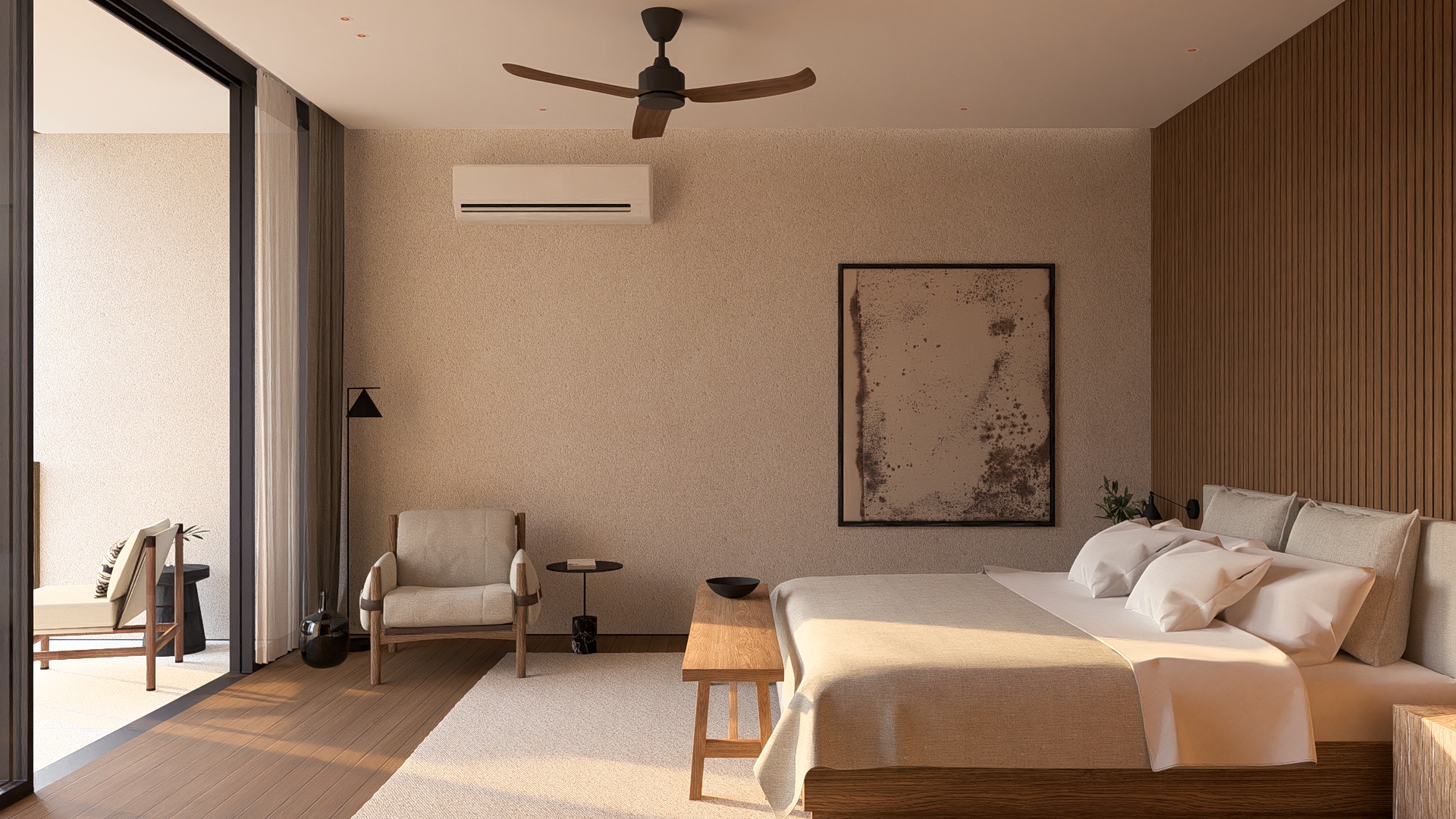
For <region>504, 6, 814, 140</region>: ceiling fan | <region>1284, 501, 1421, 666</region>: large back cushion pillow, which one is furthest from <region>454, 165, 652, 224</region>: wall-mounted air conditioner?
<region>1284, 501, 1421, 666</region>: large back cushion pillow

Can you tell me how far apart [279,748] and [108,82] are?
3452 millimetres

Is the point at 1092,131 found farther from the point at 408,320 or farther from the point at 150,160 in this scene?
the point at 150,160

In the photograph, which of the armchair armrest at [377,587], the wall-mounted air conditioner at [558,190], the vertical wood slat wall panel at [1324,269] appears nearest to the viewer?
the vertical wood slat wall panel at [1324,269]

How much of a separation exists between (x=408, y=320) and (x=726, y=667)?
11.8 ft

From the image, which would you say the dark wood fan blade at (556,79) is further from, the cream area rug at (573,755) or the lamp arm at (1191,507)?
the lamp arm at (1191,507)

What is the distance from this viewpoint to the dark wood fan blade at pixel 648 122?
3.92m

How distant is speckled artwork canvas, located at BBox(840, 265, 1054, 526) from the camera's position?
5.59m

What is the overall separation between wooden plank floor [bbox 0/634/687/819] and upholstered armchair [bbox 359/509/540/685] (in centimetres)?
20

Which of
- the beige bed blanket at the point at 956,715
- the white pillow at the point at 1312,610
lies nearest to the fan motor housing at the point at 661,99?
the beige bed blanket at the point at 956,715

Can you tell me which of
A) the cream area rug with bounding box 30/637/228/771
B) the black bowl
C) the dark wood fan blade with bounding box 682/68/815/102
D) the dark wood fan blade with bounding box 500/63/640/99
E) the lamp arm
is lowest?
the cream area rug with bounding box 30/637/228/771

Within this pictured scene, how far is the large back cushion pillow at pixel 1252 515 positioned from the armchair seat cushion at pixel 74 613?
4.91 metres

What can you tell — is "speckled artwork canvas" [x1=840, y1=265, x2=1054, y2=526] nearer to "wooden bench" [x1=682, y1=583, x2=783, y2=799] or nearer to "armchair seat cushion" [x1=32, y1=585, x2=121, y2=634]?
"wooden bench" [x1=682, y1=583, x2=783, y2=799]

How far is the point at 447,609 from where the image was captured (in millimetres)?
4664

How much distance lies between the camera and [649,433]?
5.65 meters
